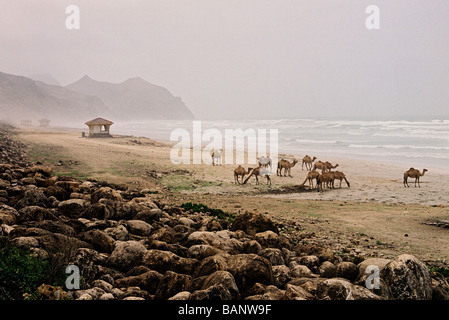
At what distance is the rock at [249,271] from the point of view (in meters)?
6.00

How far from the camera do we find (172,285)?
19.1 ft

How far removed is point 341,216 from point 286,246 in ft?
17.9

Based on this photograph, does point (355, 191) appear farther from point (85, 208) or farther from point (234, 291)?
point (234, 291)

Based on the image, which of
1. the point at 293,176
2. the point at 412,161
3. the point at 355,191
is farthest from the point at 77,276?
the point at 412,161

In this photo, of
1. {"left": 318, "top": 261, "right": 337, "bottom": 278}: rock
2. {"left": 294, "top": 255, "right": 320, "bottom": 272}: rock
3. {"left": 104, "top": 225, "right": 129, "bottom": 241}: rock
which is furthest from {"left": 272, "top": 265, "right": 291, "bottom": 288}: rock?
{"left": 104, "top": 225, "right": 129, "bottom": 241}: rock

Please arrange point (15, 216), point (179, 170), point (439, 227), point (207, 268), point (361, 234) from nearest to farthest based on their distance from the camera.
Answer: point (207, 268) → point (15, 216) → point (361, 234) → point (439, 227) → point (179, 170)

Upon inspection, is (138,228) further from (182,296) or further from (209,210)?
(209,210)

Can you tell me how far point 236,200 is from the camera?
16266 mm

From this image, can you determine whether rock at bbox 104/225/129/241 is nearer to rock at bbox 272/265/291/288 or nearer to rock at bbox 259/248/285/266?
rock at bbox 259/248/285/266

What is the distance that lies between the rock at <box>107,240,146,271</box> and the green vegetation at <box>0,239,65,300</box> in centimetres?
117

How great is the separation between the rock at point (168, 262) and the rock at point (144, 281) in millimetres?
466

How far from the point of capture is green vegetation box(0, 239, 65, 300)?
16.9 feet

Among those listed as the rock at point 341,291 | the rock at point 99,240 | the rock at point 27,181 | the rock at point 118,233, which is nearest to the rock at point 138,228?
the rock at point 118,233

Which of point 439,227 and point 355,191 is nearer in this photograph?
point 439,227
